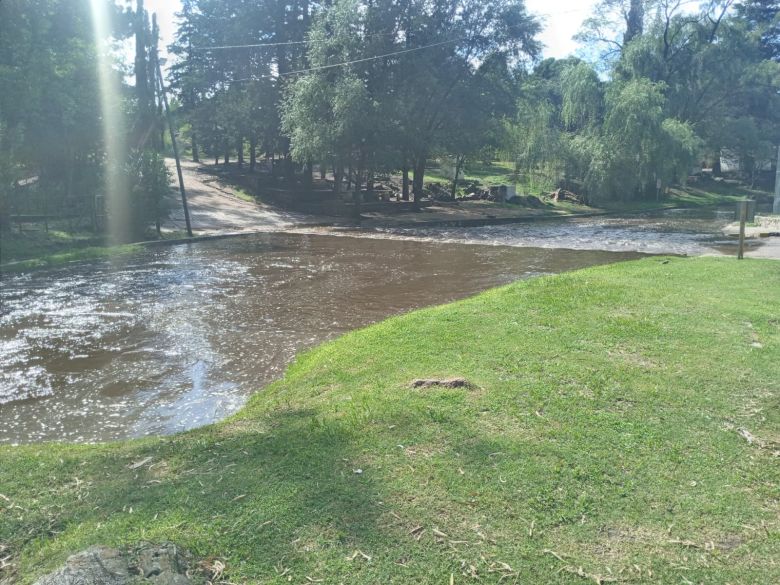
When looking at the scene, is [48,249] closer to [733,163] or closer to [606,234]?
[606,234]

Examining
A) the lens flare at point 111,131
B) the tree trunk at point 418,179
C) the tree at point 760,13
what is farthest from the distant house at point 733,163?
the lens flare at point 111,131

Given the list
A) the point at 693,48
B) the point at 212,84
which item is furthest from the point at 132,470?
the point at 693,48

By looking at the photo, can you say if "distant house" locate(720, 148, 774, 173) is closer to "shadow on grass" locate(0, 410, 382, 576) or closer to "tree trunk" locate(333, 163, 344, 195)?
"tree trunk" locate(333, 163, 344, 195)

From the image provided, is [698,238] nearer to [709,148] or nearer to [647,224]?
[647,224]

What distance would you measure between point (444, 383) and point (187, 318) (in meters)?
7.94

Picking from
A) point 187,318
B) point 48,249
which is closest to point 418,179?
point 48,249

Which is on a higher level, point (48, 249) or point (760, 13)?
point (760, 13)

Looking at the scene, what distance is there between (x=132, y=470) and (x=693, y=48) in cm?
5237

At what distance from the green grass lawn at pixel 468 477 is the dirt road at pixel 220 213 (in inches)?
987

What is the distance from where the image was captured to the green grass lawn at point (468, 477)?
10.6 ft

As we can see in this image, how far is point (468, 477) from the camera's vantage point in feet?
13.1

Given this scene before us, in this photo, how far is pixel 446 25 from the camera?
112ft

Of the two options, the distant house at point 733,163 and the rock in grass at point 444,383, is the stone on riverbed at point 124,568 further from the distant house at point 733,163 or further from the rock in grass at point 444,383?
the distant house at point 733,163

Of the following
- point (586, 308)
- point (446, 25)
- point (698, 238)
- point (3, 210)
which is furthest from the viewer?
point (446, 25)
